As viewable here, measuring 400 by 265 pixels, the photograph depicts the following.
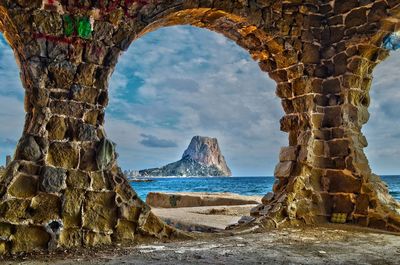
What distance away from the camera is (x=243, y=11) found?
5.55 metres

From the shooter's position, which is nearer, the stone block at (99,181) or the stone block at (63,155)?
the stone block at (63,155)

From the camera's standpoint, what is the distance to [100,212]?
4.29 m

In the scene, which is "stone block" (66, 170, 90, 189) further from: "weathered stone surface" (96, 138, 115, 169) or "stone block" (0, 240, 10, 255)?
"stone block" (0, 240, 10, 255)

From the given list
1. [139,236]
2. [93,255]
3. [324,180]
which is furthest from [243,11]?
[93,255]

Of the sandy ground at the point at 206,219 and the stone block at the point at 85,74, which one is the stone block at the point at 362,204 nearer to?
the sandy ground at the point at 206,219

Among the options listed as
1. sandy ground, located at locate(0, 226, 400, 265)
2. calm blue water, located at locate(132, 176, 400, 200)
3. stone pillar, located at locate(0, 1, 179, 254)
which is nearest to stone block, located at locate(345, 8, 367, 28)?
sandy ground, located at locate(0, 226, 400, 265)

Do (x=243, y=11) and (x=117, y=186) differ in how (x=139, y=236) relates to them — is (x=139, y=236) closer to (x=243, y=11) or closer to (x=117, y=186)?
(x=117, y=186)

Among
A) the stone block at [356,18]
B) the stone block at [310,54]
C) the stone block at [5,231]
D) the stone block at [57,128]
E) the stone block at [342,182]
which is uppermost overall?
the stone block at [356,18]

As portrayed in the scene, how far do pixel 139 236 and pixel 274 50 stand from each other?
3.41 m

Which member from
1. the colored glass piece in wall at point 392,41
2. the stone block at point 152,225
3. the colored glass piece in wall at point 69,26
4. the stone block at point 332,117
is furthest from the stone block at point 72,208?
the colored glass piece in wall at point 392,41

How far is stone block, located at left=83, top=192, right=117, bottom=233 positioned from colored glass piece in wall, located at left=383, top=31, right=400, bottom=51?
440cm

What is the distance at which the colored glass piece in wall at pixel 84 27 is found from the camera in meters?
4.38

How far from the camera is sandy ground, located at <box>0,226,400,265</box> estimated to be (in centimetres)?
362

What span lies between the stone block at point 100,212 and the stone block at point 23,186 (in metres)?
0.53
